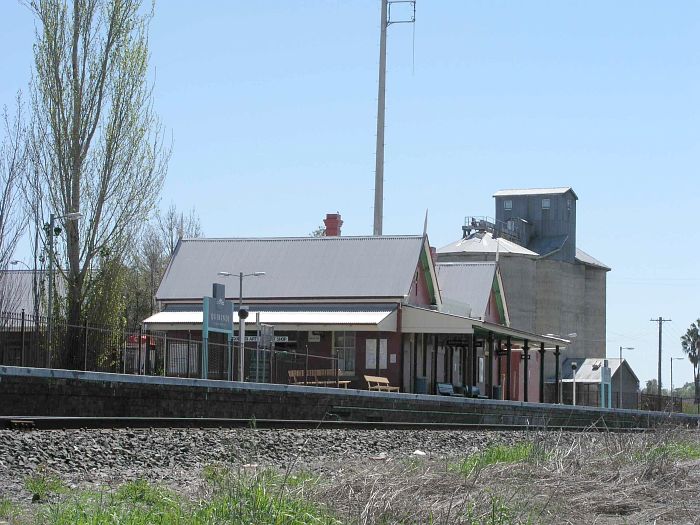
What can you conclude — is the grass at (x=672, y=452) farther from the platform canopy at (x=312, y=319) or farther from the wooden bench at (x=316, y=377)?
the platform canopy at (x=312, y=319)

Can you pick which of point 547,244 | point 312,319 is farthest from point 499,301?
point 547,244

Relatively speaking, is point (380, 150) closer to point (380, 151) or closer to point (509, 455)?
point (380, 151)

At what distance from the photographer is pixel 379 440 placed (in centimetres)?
2058

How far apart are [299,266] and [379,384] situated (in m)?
6.90

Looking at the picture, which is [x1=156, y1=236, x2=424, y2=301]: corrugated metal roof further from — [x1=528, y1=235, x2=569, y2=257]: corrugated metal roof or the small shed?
[x1=528, y1=235, x2=569, y2=257]: corrugated metal roof

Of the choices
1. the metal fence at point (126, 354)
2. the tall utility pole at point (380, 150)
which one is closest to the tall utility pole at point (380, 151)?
the tall utility pole at point (380, 150)

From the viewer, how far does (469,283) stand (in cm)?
4988

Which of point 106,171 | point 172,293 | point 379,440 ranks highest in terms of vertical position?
point 106,171

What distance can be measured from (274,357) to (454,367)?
19.5 metres

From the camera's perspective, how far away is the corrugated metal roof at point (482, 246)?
258 ft

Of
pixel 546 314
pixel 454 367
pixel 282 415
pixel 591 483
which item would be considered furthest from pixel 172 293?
pixel 546 314

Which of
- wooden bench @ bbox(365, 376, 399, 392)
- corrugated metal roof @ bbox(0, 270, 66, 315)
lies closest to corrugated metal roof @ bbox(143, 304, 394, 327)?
wooden bench @ bbox(365, 376, 399, 392)

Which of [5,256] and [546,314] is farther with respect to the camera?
[546,314]

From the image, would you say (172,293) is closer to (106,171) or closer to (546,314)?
(106,171)
